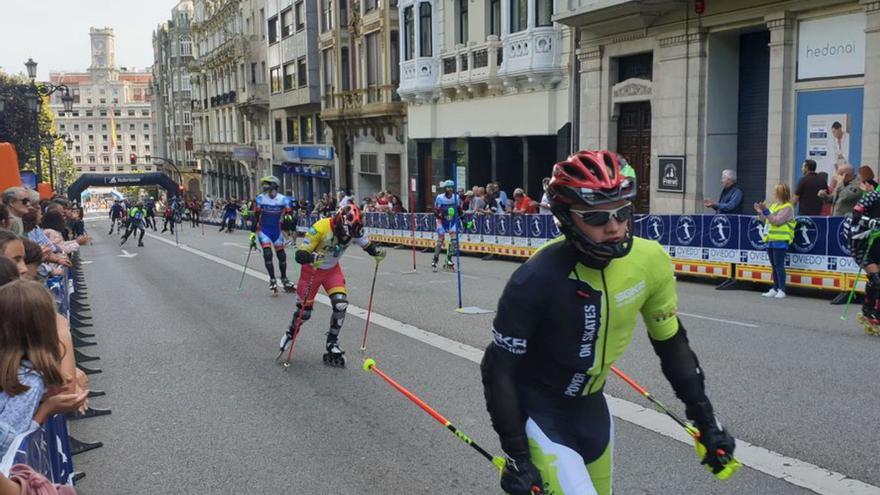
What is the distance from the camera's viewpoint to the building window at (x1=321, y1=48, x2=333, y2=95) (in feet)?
150

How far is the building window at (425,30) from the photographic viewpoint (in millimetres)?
34719

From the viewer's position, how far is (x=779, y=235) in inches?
553

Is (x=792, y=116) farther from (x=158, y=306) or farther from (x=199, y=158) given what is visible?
(x=199, y=158)

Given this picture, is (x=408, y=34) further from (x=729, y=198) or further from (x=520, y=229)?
(x=729, y=198)

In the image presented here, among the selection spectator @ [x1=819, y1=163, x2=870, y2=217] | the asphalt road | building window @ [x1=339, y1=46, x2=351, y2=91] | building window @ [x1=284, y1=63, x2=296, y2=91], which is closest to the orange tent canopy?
the asphalt road

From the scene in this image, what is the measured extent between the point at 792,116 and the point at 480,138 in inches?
585

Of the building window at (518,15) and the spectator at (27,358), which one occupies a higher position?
the building window at (518,15)

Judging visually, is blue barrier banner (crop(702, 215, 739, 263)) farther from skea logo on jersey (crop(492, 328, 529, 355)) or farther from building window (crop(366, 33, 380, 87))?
building window (crop(366, 33, 380, 87))

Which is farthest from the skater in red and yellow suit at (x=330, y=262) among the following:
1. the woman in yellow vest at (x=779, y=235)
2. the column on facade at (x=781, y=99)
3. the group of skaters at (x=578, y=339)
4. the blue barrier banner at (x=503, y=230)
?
the column on facade at (x=781, y=99)

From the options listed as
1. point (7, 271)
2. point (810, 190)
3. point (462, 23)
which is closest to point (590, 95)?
point (462, 23)

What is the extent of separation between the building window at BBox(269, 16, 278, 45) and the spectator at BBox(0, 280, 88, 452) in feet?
180

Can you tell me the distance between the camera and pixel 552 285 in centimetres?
349

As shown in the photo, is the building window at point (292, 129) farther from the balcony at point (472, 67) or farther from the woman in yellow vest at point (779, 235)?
the woman in yellow vest at point (779, 235)

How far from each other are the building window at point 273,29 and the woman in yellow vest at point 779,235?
46.9 metres
